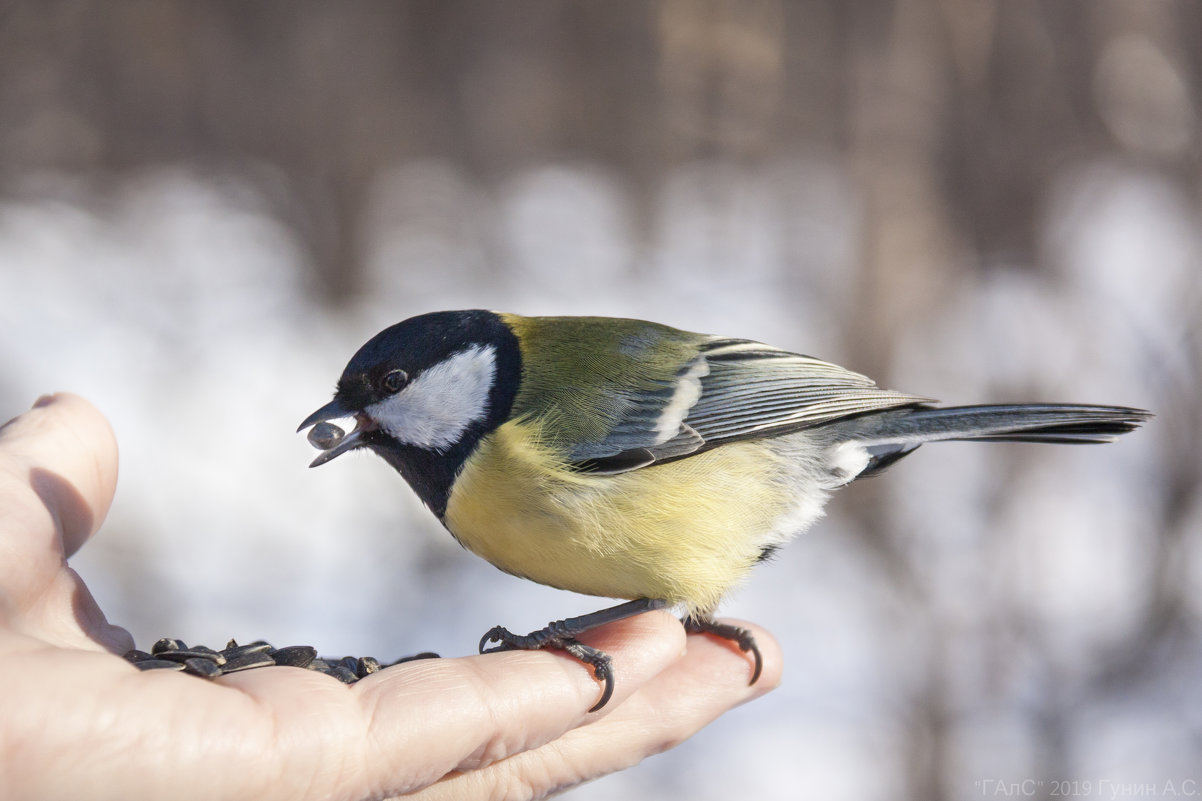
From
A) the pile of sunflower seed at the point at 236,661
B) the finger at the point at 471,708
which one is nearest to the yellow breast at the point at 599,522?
the finger at the point at 471,708

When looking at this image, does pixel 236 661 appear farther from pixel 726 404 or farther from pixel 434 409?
pixel 726 404

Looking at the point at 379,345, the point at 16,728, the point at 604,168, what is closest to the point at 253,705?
the point at 16,728

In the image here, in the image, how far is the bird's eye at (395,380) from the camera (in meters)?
1.30

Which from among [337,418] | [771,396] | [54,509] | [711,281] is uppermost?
[711,281]

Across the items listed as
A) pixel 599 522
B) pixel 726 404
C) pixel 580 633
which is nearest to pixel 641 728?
pixel 580 633

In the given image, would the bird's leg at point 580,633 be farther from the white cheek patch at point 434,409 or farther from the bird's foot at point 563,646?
the white cheek patch at point 434,409

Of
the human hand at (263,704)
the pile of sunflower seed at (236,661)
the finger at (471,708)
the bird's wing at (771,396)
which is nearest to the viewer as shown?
the human hand at (263,704)

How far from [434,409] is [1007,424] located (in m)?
0.82

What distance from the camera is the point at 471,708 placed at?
1.00 m

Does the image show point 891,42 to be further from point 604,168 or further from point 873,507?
point 873,507

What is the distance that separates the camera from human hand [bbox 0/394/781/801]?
0.81 meters

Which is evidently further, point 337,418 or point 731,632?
point 731,632

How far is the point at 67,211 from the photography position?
121 inches

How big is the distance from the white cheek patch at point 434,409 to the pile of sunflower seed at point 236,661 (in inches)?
12.5
